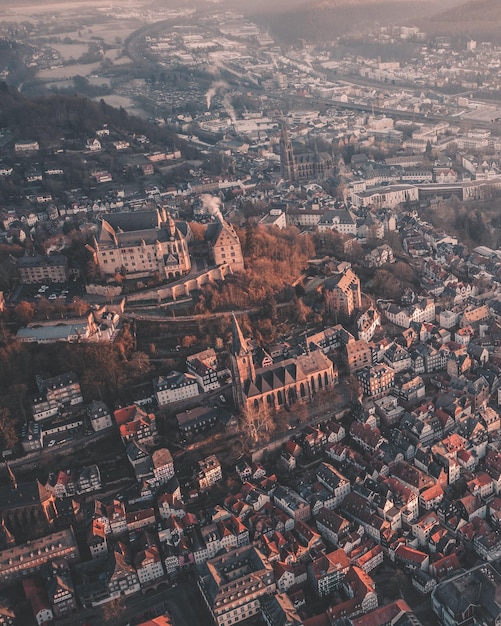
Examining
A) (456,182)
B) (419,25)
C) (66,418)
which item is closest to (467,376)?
(66,418)

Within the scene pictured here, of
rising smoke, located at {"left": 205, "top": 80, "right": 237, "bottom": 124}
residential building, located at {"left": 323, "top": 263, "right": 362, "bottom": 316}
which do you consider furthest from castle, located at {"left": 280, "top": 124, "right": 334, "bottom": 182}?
residential building, located at {"left": 323, "top": 263, "right": 362, "bottom": 316}

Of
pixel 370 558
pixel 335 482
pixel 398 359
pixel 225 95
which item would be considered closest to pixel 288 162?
pixel 398 359

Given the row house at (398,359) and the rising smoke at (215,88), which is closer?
the row house at (398,359)

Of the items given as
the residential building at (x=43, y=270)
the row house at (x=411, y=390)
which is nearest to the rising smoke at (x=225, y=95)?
the residential building at (x=43, y=270)

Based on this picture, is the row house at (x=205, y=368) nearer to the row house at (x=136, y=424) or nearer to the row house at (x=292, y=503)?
the row house at (x=136, y=424)

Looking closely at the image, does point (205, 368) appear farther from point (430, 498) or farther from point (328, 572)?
point (328, 572)

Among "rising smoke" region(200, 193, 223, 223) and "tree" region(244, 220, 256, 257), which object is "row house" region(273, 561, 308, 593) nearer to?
"tree" region(244, 220, 256, 257)

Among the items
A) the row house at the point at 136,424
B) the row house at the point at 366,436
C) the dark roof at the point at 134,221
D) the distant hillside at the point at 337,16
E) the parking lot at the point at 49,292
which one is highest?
the distant hillside at the point at 337,16
